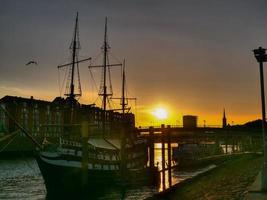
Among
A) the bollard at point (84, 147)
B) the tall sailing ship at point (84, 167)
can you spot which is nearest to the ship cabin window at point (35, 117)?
the tall sailing ship at point (84, 167)

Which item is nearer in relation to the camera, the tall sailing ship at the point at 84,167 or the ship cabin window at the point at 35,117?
the tall sailing ship at the point at 84,167

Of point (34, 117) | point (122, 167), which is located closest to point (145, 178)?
point (122, 167)

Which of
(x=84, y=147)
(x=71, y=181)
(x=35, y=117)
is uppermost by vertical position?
(x=35, y=117)

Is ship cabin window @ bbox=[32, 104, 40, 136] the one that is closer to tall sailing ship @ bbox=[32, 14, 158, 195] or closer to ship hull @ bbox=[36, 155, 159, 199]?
tall sailing ship @ bbox=[32, 14, 158, 195]

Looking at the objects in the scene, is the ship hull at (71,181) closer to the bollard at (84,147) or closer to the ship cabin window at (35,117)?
the bollard at (84,147)

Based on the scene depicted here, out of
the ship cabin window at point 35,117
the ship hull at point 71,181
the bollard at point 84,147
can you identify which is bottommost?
the ship hull at point 71,181

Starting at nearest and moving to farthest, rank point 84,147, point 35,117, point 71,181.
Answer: point 84,147, point 71,181, point 35,117

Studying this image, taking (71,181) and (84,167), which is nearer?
(84,167)

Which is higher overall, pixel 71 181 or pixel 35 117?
pixel 35 117

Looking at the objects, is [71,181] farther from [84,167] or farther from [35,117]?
[35,117]

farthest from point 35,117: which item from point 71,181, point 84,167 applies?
point 84,167

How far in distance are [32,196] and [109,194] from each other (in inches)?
313

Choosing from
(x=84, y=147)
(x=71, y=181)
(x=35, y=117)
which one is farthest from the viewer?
(x=35, y=117)

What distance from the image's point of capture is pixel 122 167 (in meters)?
47.8
